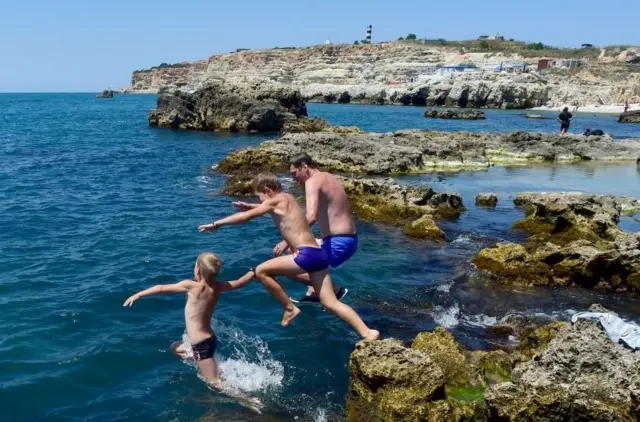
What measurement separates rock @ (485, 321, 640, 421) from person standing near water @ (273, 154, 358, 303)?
2.85 metres

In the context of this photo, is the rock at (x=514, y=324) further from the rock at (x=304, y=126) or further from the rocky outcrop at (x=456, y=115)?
the rocky outcrop at (x=456, y=115)

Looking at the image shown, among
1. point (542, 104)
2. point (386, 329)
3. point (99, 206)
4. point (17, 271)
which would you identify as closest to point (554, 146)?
point (99, 206)

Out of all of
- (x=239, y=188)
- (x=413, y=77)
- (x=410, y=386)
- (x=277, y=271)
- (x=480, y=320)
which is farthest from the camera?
(x=413, y=77)

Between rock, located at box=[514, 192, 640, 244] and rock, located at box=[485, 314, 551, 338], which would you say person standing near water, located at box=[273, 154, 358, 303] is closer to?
rock, located at box=[485, 314, 551, 338]

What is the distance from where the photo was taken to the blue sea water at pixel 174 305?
25.3ft

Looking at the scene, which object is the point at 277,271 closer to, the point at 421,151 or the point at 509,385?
the point at 509,385

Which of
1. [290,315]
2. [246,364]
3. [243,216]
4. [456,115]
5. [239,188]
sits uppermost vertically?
[243,216]

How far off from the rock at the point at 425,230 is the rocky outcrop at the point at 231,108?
1323 inches

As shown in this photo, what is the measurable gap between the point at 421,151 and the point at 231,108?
2414cm

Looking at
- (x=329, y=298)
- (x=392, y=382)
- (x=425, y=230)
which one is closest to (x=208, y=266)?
(x=329, y=298)

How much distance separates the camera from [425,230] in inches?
623

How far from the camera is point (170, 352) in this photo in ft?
29.5

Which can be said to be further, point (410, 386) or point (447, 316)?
point (447, 316)

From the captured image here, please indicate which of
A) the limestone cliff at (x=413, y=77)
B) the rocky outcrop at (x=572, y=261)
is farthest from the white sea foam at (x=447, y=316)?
the limestone cliff at (x=413, y=77)
